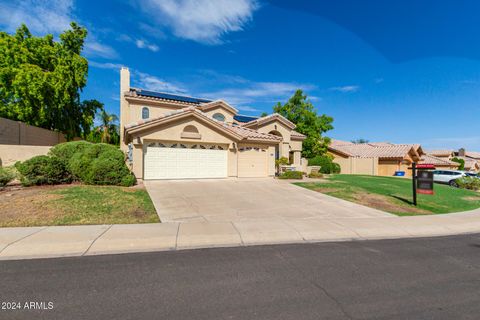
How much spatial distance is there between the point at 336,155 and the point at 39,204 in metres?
35.0

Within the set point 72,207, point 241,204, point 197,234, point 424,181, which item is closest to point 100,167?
point 72,207

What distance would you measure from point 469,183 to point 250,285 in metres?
27.5

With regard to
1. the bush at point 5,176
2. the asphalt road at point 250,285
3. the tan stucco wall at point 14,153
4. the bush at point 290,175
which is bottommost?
the asphalt road at point 250,285

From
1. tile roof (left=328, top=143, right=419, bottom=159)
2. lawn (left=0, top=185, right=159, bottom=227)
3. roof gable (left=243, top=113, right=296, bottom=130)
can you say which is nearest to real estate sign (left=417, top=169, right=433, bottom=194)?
lawn (left=0, top=185, right=159, bottom=227)

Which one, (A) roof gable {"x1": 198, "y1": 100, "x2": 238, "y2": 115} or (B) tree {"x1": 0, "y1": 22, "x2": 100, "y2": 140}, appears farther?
(A) roof gable {"x1": 198, "y1": 100, "x2": 238, "y2": 115}

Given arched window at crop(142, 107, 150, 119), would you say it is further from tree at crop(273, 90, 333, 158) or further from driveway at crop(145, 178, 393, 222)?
tree at crop(273, 90, 333, 158)

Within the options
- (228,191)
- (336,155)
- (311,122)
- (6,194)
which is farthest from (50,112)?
(336,155)

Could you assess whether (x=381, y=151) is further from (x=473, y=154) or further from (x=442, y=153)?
(x=473, y=154)

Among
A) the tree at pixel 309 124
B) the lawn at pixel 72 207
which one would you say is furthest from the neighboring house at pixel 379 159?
the lawn at pixel 72 207

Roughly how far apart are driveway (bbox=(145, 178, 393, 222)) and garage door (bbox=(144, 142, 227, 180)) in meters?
1.37

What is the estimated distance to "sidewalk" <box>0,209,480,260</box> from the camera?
16.6 ft

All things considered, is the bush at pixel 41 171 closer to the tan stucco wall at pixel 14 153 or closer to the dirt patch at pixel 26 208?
the dirt patch at pixel 26 208

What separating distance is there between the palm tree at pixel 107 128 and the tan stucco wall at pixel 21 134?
18.6 meters

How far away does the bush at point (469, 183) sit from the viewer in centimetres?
2123
